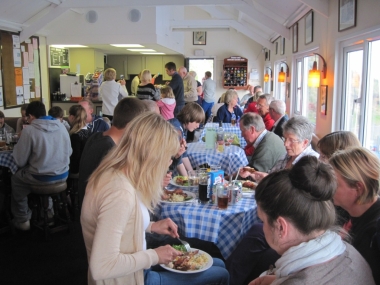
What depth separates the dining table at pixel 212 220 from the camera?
7.68 ft

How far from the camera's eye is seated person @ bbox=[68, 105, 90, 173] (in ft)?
13.6

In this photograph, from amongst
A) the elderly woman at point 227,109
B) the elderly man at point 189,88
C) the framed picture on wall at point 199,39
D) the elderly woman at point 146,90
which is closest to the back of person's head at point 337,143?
the elderly woman at point 227,109

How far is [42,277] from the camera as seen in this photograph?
9.84 ft

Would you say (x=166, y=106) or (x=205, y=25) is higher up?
(x=205, y=25)

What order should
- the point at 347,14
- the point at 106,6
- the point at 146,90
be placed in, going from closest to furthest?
the point at 347,14, the point at 106,6, the point at 146,90

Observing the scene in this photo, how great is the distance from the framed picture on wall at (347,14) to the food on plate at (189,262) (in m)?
2.84

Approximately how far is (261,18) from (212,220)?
5763 millimetres

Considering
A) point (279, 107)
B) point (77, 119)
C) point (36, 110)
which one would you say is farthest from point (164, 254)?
point (279, 107)

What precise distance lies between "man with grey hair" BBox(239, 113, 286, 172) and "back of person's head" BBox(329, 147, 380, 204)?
170 centimetres

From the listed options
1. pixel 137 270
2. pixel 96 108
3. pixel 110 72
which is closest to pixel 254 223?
pixel 137 270

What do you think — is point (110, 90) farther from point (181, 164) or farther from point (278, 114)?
point (181, 164)

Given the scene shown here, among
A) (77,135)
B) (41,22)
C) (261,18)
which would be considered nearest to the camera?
(77,135)

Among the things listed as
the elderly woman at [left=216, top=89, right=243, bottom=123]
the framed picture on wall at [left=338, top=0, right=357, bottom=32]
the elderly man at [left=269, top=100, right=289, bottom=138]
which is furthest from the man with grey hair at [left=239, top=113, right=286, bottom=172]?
the elderly woman at [left=216, top=89, right=243, bottom=123]

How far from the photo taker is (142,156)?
1573 millimetres
